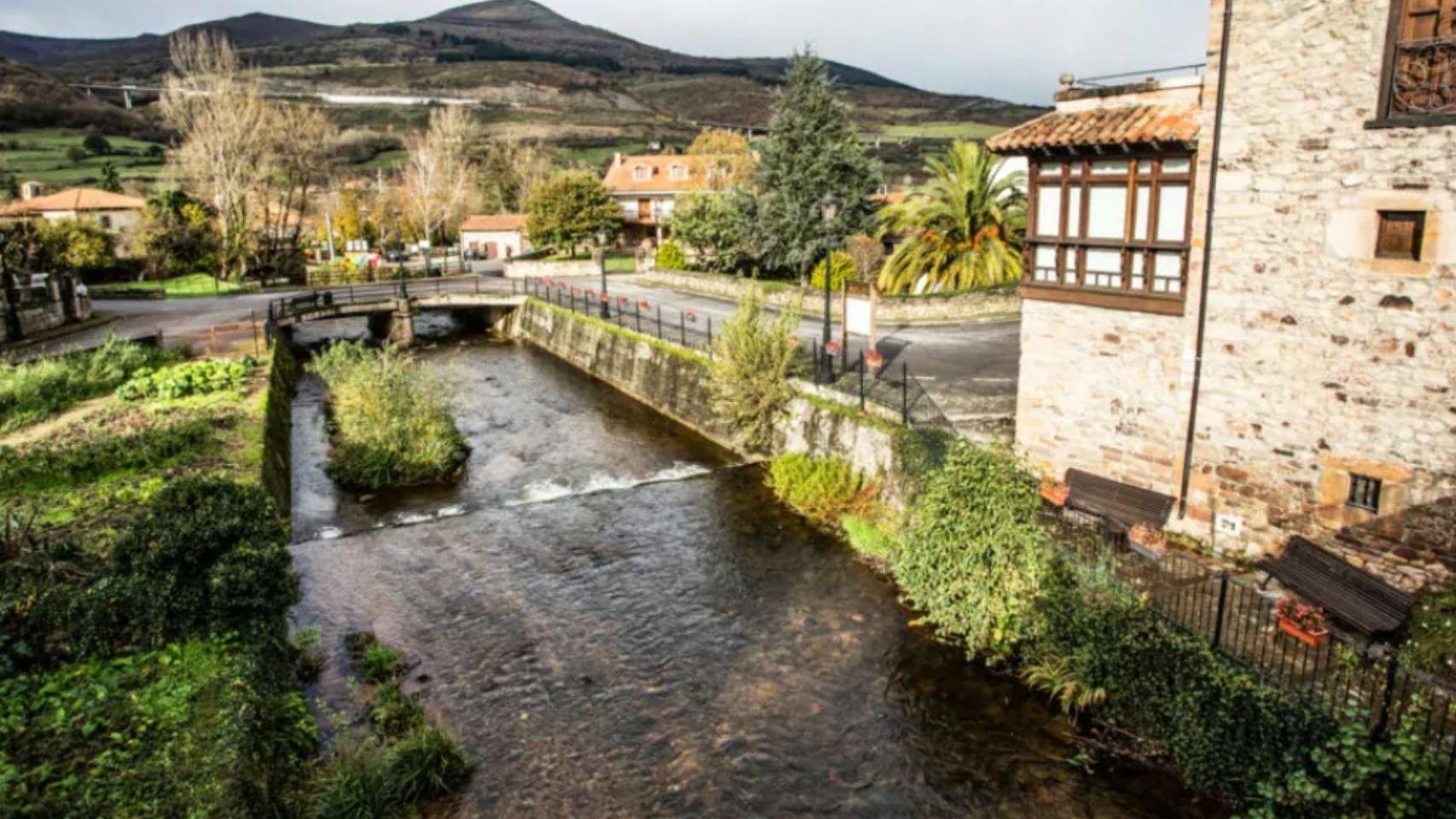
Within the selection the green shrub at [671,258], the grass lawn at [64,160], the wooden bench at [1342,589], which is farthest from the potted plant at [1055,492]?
the grass lawn at [64,160]

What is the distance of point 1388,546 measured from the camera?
10766mm

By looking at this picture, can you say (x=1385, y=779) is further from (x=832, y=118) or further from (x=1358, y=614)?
(x=832, y=118)

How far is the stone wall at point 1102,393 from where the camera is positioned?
1316 cm

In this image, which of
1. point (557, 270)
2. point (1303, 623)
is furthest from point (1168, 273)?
point (557, 270)

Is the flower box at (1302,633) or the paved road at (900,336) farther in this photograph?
the paved road at (900,336)

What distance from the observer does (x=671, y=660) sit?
12.5 metres

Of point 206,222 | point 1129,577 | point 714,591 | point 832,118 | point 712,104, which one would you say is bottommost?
point 714,591

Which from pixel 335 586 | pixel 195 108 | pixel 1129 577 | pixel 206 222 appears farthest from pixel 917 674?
pixel 206 222

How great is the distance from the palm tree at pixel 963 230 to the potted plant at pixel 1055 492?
1721 centimetres

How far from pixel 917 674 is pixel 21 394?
1909cm

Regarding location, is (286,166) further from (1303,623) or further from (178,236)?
(1303,623)

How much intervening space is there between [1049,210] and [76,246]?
51200mm

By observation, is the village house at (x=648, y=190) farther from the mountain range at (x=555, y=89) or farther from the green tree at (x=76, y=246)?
the mountain range at (x=555, y=89)

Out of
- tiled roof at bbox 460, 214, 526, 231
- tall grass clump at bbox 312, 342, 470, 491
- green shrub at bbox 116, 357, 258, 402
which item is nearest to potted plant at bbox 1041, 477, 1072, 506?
tall grass clump at bbox 312, 342, 470, 491
